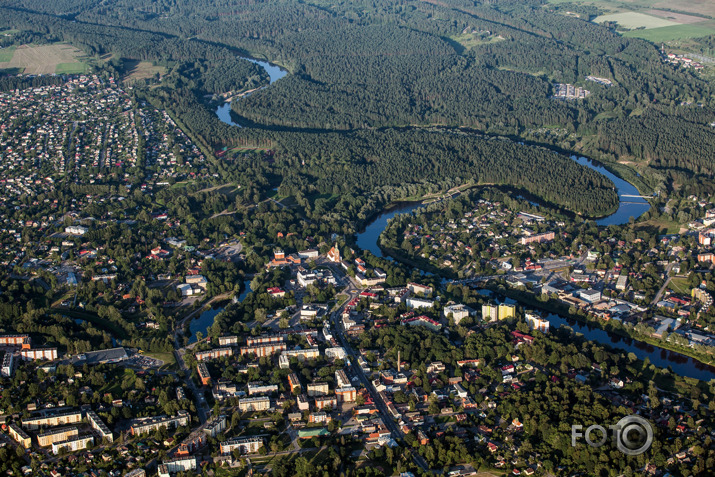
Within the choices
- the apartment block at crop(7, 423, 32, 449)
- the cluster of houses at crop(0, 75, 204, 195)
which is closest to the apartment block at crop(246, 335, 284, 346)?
the apartment block at crop(7, 423, 32, 449)

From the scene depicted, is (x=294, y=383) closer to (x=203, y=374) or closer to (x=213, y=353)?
(x=203, y=374)

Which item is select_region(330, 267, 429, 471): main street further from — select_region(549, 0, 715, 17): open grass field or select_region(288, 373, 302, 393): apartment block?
select_region(549, 0, 715, 17): open grass field

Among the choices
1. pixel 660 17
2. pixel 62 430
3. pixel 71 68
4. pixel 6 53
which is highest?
pixel 660 17

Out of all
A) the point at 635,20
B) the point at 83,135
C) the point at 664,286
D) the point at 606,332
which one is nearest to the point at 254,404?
the point at 606,332

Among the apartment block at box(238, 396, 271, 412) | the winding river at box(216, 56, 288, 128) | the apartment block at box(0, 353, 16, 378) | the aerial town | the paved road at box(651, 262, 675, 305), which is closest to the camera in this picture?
the aerial town

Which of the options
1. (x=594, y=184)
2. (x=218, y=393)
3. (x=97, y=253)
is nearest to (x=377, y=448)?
(x=218, y=393)

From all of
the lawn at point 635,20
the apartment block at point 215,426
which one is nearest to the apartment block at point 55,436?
the apartment block at point 215,426

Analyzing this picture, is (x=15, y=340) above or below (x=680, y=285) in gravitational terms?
above
